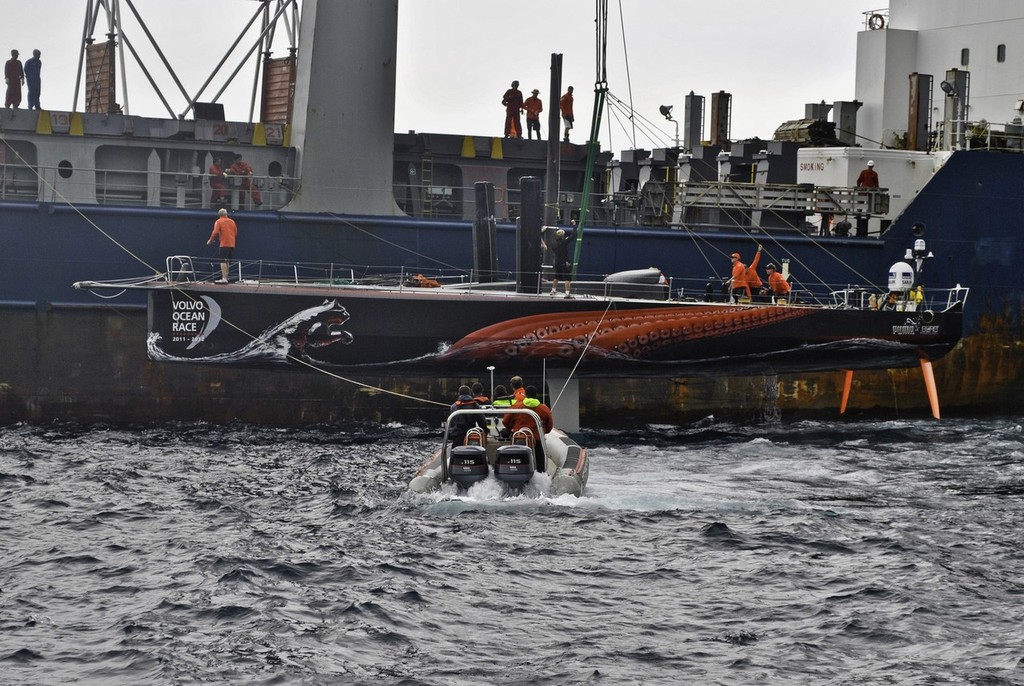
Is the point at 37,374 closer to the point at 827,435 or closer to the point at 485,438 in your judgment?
the point at 485,438

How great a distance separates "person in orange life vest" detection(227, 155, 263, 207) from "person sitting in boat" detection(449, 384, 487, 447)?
29.0 ft

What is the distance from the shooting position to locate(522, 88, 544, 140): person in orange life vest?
2984cm

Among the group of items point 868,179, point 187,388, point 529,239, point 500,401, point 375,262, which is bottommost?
point 187,388

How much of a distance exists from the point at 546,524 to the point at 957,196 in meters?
14.4

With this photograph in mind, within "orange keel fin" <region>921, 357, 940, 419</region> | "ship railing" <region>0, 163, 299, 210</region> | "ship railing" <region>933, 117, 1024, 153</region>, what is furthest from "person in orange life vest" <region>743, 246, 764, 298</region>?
"ship railing" <region>0, 163, 299, 210</region>

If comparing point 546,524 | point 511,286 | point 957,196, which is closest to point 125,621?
point 546,524

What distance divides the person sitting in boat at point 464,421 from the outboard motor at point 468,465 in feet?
1.83

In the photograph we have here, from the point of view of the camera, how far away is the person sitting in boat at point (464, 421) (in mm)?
17672

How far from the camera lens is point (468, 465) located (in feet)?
55.7

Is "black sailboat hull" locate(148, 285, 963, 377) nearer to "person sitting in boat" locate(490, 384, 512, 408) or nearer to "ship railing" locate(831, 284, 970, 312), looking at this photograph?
"ship railing" locate(831, 284, 970, 312)

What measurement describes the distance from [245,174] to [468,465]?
11.0 meters

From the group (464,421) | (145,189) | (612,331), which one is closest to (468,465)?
(464,421)

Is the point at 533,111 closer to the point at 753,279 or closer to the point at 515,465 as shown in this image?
the point at 753,279

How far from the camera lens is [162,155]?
26.6 m
